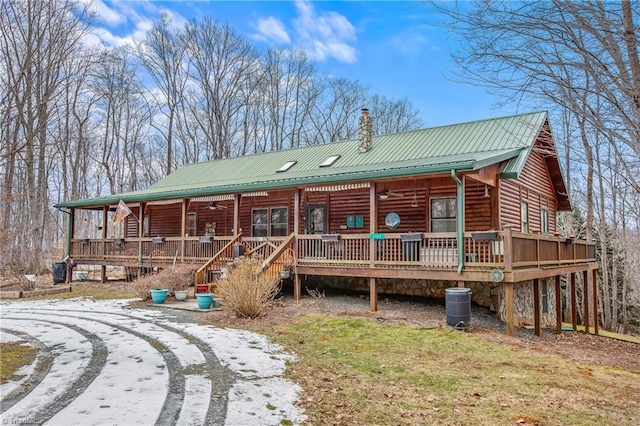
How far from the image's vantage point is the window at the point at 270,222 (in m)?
17.7

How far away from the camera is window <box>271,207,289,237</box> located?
696 inches

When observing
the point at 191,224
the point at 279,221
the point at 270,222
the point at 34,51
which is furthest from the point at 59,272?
the point at 34,51

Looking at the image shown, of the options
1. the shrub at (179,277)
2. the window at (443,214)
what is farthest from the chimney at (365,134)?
the shrub at (179,277)

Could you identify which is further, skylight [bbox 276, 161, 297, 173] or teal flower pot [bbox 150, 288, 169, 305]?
skylight [bbox 276, 161, 297, 173]

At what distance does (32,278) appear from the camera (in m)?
16.6

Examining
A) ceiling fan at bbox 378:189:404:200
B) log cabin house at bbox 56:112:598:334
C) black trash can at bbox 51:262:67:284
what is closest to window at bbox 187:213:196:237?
log cabin house at bbox 56:112:598:334

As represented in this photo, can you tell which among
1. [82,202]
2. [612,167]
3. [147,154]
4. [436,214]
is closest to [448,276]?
[436,214]

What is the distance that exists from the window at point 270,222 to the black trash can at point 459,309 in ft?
29.8

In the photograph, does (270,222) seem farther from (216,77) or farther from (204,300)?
(216,77)

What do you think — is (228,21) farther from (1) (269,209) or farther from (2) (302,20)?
(1) (269,209)

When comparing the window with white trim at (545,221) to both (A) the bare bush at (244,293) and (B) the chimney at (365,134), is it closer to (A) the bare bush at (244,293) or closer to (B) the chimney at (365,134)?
(B) the chimney at (365,134)

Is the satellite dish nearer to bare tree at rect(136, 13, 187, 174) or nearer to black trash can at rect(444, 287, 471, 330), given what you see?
black trash can at rect(444, 287, 471, 330)

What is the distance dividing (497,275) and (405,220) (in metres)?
5.09

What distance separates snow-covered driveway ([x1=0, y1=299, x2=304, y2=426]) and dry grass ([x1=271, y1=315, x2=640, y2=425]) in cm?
51
